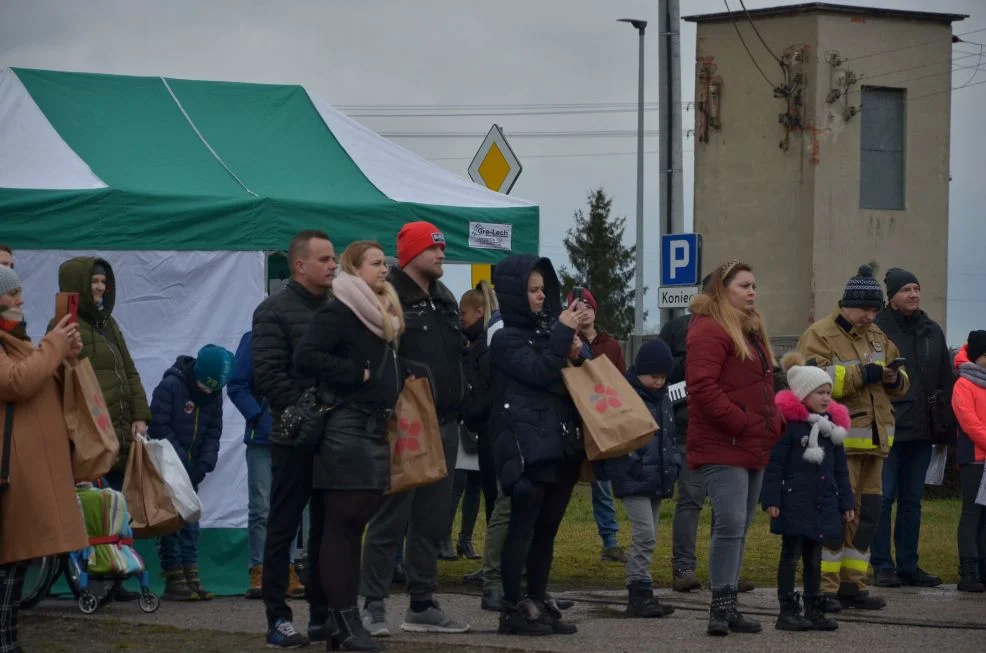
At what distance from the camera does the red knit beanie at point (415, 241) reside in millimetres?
8531

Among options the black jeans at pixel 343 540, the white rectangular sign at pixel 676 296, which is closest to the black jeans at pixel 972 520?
the white rectangular sign at pixel 676 296

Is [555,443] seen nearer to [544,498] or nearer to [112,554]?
[544,498]

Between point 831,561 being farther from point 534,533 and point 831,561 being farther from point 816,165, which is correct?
point 816,165

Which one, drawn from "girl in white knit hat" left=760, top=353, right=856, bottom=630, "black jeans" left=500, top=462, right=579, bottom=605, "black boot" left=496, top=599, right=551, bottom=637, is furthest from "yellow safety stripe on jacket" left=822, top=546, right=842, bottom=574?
"black boot" left=496, top=599, right=551, bottom=637

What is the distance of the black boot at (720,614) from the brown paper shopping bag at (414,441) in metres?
1.65

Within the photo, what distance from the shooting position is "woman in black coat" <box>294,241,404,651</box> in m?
7.71

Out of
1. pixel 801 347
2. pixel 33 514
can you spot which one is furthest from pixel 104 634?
pixel 801 347

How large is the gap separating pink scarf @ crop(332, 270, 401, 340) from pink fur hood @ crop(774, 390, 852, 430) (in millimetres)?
2357

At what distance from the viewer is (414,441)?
8.10 m

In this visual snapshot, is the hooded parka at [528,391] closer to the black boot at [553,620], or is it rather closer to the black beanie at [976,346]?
the black boot at [553,620]

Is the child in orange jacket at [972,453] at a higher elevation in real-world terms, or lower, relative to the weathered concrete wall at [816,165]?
lower

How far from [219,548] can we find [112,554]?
5.04 ft

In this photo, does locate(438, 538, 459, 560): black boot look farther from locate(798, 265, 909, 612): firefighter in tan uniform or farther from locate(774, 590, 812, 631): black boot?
locate(774, 590, 812, 631): black boot

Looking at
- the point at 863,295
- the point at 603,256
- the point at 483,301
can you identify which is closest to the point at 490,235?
the point at 483,301
